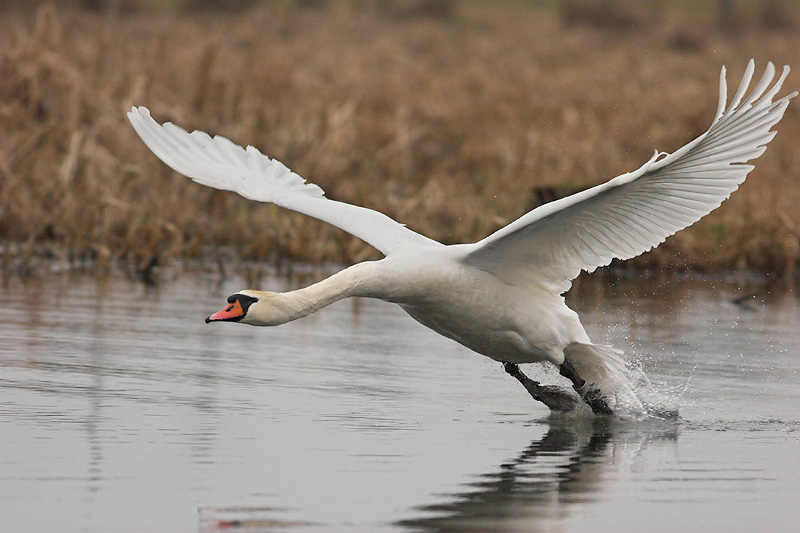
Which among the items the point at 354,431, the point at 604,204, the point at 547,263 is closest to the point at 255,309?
the point at 354,431

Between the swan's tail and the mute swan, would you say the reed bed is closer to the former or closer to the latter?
the mute swan

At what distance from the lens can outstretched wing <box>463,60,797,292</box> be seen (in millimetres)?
6762

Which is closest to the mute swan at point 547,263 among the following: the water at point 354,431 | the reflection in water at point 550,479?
the water at point 354,431

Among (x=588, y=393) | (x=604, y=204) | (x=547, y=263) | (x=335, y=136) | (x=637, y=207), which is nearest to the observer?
(x=604, y=204)

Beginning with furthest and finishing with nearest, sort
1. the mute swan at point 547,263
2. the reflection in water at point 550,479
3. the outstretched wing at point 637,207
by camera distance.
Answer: the mute swan at point 547,263
the outstretched wing at point 637,207
the reflection in water at point 550,479

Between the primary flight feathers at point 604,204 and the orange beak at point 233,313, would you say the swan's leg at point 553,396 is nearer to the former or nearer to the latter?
the primary flight feathers at point 604,204

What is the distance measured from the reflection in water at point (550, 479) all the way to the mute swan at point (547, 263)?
0.45 meters

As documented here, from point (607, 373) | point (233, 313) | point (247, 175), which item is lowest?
point (607, 373)

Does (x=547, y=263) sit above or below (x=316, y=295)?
above

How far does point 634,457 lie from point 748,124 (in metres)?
1.62

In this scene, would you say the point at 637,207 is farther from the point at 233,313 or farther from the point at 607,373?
the point at 233,313

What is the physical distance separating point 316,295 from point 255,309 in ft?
1.18

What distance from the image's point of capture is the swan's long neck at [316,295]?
7.08 m

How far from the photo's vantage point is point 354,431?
21.9ft
